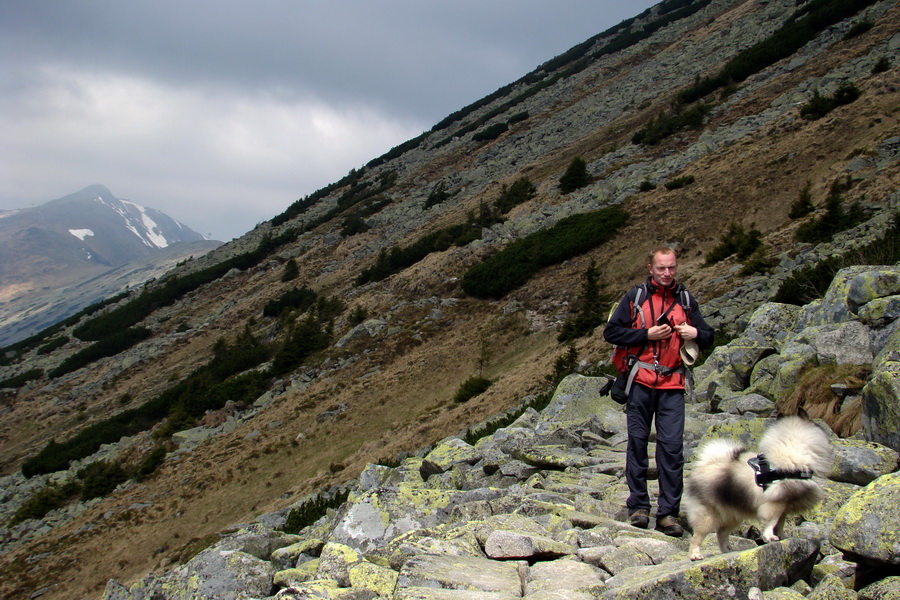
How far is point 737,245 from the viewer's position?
50.8 ft

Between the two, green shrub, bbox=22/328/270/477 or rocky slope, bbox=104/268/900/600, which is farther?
green shrub, bbox=22/328/270/477

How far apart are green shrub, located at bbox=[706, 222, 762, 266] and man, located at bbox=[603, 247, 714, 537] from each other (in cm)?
1225

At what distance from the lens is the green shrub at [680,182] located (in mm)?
22844

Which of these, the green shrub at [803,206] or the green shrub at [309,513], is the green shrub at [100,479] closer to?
the green shrub at [309,513]

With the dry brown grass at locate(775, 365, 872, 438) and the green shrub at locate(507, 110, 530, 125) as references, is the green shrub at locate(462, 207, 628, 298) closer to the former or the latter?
the dry brown grass at locate(775, 365, 872, 438)

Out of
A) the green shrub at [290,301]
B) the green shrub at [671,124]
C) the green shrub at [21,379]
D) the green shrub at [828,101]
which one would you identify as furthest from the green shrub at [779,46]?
the green shrub at [21,379]

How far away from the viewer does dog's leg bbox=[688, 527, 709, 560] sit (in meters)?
3.16

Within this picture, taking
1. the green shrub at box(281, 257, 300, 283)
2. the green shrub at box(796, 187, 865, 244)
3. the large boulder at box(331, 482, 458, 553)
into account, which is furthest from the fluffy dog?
the green shrub at box(281, 257, 300, 283)

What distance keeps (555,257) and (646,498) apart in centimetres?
1848

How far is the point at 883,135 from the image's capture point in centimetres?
1738

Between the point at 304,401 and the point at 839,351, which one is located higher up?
the point at 839,351

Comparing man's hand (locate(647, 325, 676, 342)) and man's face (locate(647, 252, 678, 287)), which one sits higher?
man's face (locate(647, 252, 678, 287))

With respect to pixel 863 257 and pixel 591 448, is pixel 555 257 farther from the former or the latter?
pixel 591 448

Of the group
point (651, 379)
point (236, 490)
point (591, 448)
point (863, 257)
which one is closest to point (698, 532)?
point (651, 379)
